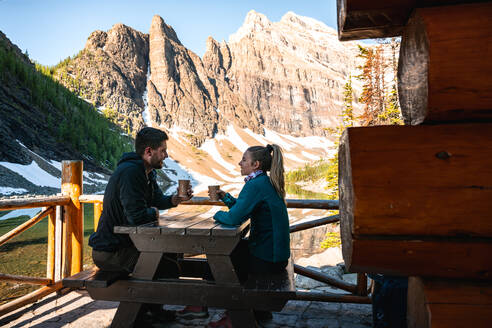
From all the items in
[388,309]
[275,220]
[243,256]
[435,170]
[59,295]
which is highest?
[435,170]

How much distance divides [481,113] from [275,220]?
1591 mm

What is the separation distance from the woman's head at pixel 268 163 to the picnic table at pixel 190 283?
0.49 meters

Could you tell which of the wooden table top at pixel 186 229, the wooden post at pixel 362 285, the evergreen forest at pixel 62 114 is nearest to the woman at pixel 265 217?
the wooden table top at pixel 186 229

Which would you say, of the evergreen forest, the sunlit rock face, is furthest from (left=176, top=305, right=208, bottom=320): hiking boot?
the sunlit rock face

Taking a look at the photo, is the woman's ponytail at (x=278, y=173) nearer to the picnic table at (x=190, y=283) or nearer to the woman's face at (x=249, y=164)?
the woman's face at (x=249, y=164)

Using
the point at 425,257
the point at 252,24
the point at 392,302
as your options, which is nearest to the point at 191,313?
the point at 392,302

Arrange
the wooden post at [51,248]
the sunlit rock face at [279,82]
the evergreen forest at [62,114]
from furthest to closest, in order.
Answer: the sunlit rock face at [279,82]
the evergreen forest at [62,114]
the wooden post at [51,248]

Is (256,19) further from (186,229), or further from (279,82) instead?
(186,229)

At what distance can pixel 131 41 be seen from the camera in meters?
104

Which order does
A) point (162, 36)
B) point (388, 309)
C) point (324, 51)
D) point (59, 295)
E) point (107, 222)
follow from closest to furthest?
point (388, 309), point (107, 222), point (59, 295), point (162, 36), point (324, 51)

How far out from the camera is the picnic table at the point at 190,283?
217 centimetres

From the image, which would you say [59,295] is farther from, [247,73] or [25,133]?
[247,73]

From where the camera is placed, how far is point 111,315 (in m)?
3.02

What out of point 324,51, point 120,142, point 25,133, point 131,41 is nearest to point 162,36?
point 131,41
